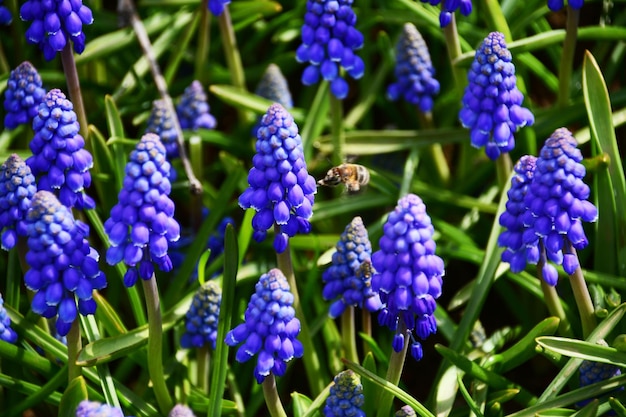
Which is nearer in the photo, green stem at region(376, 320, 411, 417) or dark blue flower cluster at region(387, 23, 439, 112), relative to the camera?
green stem at region(376, 320, 411, 417)

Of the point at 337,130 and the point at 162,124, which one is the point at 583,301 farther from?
the point at 162,124

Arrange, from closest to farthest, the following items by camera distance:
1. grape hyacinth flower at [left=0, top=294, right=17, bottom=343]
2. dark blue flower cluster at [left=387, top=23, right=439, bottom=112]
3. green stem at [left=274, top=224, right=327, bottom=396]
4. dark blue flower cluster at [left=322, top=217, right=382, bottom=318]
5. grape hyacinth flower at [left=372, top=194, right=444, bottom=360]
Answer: grape hyacinth flower at [left=372, top=194, right=444, bottom=360]
grape hyacinth flower at [left=0, top=294, right=17, bottom=343]
dark blue flower cluster at [left=322, top=217, right=382, bottom=318]
green stem at [left=274, top=224, right=327, bottom=396]
dark blue flower cluster at [left=387, top=23, right=439, bottom=112]

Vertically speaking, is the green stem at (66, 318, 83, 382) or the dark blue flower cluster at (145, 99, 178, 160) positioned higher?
the dark blue flower cluster at (145, 99, 178, 160)

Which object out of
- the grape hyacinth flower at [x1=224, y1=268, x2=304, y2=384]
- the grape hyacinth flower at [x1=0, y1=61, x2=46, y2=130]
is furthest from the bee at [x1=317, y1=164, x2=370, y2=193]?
the grape hyacinth flower at [x1=0, y1=61, x2=46, y2=130]

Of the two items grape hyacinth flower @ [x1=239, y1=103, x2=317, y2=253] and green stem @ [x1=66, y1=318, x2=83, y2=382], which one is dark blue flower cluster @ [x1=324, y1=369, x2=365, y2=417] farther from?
green stem @ [x1=66, y1=318, x2=83, y2=382]

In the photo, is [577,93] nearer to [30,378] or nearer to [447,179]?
[447,179]

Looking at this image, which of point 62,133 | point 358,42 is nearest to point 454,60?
point 358,42

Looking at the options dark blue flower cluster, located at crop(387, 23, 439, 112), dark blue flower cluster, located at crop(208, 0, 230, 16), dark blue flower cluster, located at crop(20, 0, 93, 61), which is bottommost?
dark blue flower cluster, located at crop(387, 23, 439, 112)
